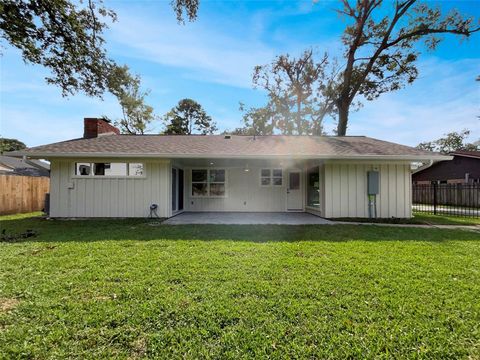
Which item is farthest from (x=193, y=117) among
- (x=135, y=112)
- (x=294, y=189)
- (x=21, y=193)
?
(x=294, y=189)

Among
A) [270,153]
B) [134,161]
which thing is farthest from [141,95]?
[270,153]

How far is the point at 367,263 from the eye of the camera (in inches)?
159

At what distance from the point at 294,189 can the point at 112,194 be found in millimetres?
7706

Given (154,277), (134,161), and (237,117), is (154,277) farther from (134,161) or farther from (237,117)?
(237,117)

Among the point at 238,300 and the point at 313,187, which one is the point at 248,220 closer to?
the point at 313,187

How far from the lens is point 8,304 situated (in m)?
2.72

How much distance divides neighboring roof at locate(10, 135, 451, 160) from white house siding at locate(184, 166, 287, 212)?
5.08ft

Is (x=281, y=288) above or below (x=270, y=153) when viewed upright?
below

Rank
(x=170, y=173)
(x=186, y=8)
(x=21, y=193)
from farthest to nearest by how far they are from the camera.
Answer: (x=21, y=193) → (x=170, y=173) → (x=186, y=8)

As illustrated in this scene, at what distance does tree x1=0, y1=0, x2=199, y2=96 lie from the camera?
5848 millimetres

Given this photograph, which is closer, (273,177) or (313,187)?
(313,187)

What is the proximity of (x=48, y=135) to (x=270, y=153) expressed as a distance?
14507mm

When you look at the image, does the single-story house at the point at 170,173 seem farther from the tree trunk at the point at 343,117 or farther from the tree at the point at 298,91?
the tree at the point at 298,91

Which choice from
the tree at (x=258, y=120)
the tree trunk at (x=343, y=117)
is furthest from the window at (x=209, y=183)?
the tree at (x=258, y=120)
